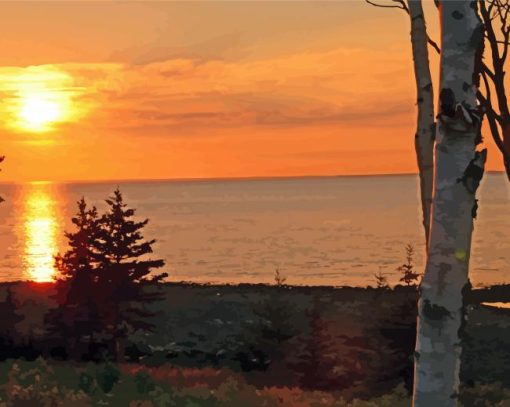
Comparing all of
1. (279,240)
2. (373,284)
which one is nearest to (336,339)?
(373,284)

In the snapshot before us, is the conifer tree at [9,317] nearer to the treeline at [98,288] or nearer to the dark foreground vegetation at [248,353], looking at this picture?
the dark foreground vegetation at [248,353]

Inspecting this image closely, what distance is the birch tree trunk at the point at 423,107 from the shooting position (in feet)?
29.4

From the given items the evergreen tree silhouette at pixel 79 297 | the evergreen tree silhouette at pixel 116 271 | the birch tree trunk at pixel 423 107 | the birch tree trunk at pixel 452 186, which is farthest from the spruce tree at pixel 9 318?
the birch tree trunk at pixel 452 186

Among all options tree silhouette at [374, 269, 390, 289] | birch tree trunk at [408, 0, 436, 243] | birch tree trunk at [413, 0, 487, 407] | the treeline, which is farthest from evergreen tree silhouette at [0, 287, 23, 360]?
birch tree trunk at [413, 0, 487, 407]

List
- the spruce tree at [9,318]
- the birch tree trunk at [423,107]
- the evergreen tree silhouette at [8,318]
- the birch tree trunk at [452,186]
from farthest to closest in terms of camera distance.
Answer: the spruce tree at [9,318]
the evergreen tree silhouette at [8,318]
the birch tree trunk at [423,107]
the birch tree trunk at [452,186]

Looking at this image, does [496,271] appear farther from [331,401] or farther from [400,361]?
[331,401]

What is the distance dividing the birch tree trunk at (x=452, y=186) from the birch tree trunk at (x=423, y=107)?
226 centimetres

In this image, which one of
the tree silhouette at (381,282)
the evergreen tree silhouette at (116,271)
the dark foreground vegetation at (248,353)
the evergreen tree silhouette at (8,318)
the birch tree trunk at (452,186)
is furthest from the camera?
the tree silhouette at (381,282)

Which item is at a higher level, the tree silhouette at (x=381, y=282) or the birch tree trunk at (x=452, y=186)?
the birch tree trunk at (x=452, y=186)

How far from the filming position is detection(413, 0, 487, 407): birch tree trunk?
20.9ft

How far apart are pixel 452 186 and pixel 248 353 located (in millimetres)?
31821

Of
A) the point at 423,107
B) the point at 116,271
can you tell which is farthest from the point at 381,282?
the point at 423,107

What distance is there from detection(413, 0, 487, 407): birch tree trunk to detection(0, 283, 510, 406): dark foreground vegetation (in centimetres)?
27

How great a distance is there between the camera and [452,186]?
638 centimetres
